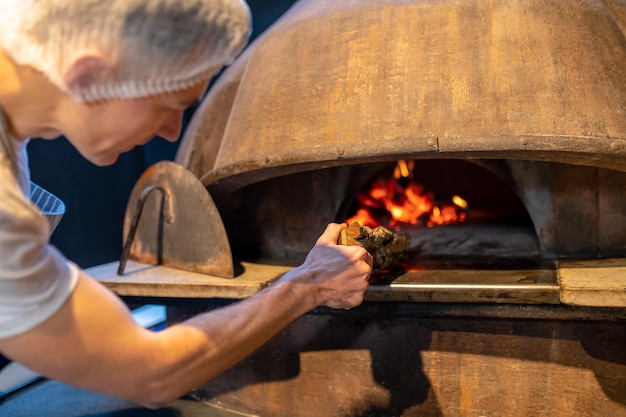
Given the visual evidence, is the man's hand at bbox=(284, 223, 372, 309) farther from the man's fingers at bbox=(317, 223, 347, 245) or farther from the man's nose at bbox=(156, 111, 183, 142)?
the man's nose at bbox=(156, 111, 183, 142)

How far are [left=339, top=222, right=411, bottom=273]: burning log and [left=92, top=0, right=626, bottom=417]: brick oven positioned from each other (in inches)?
2.9

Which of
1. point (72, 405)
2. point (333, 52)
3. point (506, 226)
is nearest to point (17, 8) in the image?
point (333, 52)

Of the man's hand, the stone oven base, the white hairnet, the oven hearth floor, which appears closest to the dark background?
the oven hearth floor

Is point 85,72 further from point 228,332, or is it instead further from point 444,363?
point 444,363

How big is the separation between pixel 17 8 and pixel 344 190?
1746mm

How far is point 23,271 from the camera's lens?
0.93 metres

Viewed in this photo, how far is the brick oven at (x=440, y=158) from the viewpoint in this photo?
186cm

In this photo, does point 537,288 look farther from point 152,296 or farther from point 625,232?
point 152,296

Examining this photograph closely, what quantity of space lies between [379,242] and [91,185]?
8.65 feet

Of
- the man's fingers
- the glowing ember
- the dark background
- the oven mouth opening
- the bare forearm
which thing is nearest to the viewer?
the bare forearm

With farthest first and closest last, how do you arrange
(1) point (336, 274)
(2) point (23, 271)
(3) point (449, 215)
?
(3) point (449, 215), (1) point (336, 274), (2) point (23, 271)

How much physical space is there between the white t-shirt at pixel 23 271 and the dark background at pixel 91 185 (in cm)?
288

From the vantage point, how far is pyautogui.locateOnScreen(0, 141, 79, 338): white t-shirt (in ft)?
3.05

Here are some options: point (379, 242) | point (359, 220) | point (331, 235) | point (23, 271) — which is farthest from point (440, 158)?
point (23, 271)
